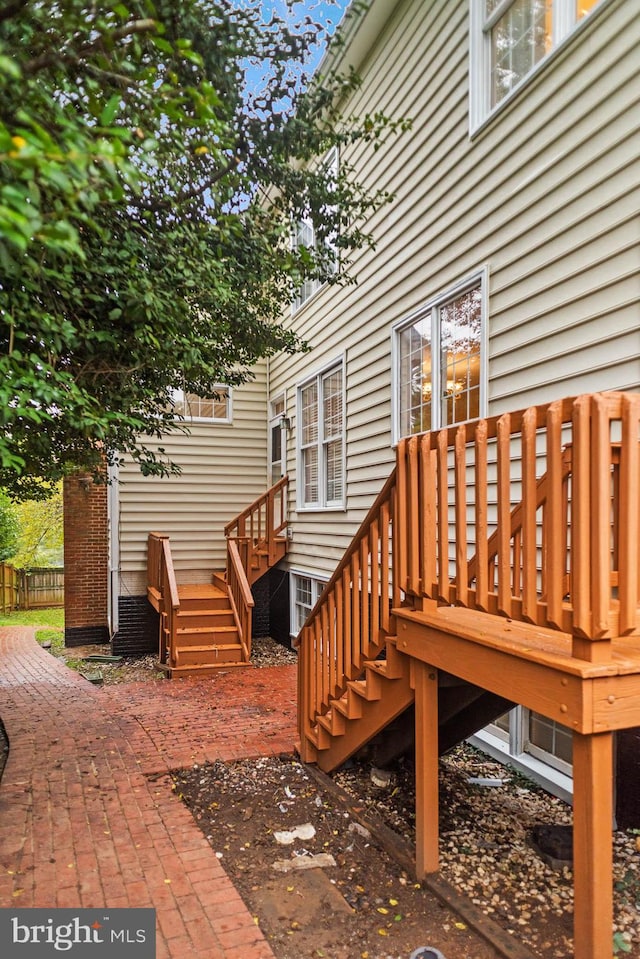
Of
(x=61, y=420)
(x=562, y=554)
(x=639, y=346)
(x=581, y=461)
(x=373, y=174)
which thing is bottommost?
(x=562, y=554)

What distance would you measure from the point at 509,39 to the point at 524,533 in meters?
4.31

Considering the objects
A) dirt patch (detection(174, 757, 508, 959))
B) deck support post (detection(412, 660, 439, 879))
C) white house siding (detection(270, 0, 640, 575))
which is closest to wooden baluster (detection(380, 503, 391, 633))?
deck support post (detection(412, 660, 439, 879))

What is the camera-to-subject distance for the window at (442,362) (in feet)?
16.3

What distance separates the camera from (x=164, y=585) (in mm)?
8844

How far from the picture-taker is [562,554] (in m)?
2.30

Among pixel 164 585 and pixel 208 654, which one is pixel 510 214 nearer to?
pixel 208 654

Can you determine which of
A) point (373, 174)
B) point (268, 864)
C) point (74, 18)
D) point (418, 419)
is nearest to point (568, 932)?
point (268, 864)

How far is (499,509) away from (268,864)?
96.5 inches

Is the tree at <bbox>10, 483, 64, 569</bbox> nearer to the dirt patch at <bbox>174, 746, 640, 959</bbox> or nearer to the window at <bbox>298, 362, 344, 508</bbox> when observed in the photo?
the window at <bbox>298, 362, 344, 508</bbox>

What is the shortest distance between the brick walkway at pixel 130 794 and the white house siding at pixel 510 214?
2712 millimetres

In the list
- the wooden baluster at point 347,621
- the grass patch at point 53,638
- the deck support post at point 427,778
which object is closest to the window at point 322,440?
the wooden baluster at point 347,621

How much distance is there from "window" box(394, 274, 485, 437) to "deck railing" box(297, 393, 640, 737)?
3.16 ft

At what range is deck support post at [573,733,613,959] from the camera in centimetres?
217

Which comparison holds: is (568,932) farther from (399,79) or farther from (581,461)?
(399,79)
